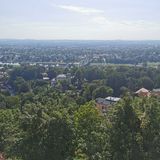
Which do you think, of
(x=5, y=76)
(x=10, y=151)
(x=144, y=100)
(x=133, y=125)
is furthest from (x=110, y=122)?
(x=5, y=76)

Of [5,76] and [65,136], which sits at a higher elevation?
[65,136]

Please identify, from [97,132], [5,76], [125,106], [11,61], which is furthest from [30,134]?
[11,61]

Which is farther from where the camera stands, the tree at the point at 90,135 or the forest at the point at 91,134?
the tree at the point at 90,135

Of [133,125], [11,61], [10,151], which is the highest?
[133,125]

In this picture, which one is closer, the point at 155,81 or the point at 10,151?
the point at 10,151

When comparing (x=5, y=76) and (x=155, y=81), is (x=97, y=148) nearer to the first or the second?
(x=155, y=81)

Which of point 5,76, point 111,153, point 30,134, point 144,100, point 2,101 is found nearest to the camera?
point 111,153

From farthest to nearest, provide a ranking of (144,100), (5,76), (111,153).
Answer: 1. (5,76)
2. (144,100)
3. (111,153)

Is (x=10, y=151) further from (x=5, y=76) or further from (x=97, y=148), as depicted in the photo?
(x=5, y=76)

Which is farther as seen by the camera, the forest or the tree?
the tree
